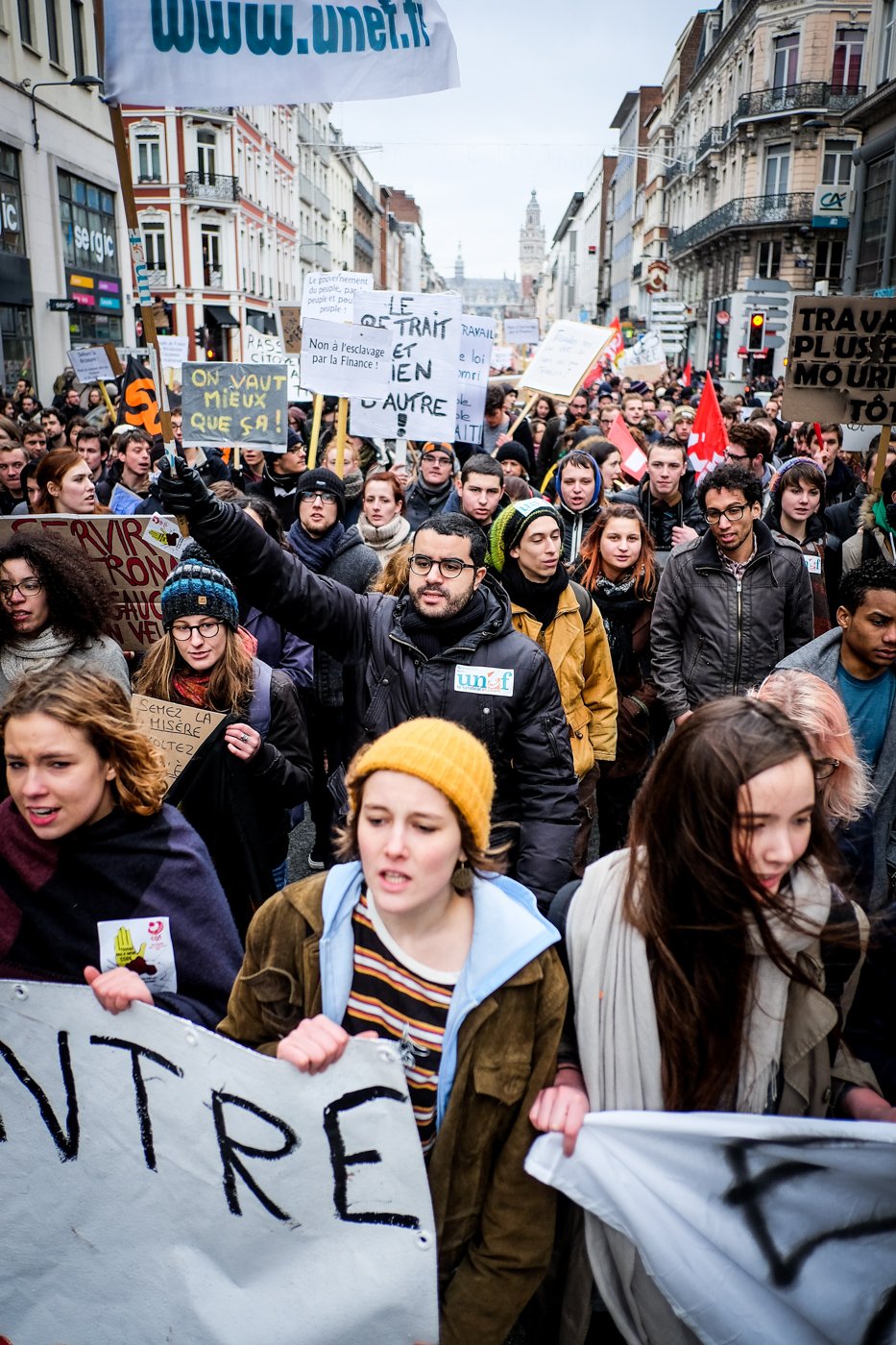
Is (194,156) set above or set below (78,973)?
above

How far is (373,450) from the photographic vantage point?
33.2 feet

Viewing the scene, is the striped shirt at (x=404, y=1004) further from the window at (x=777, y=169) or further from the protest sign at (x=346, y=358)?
the window at (x=777, y=169)

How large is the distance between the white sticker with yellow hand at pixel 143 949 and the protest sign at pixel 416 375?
200 inches

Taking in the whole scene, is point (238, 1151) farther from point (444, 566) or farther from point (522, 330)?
point (522, 330)

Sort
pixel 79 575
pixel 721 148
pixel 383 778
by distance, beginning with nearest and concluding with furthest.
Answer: pixel 383 778
pixel 79 575
pixel 721 148

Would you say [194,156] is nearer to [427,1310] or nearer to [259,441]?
[259,441]

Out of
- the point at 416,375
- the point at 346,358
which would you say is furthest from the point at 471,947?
the point at 416,375

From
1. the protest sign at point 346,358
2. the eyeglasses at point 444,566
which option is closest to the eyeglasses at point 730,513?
the eyeglasses at point 444,566

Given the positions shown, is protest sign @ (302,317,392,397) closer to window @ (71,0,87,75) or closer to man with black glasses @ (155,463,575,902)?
man with black glasses @ (155,463,575,902)

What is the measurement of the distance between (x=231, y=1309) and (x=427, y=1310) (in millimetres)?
392

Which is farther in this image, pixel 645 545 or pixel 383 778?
pixel 645 545

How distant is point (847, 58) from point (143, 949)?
5173 cm

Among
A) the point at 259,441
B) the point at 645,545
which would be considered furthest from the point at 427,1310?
the point at 259,441

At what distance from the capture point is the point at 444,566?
3045 mm
